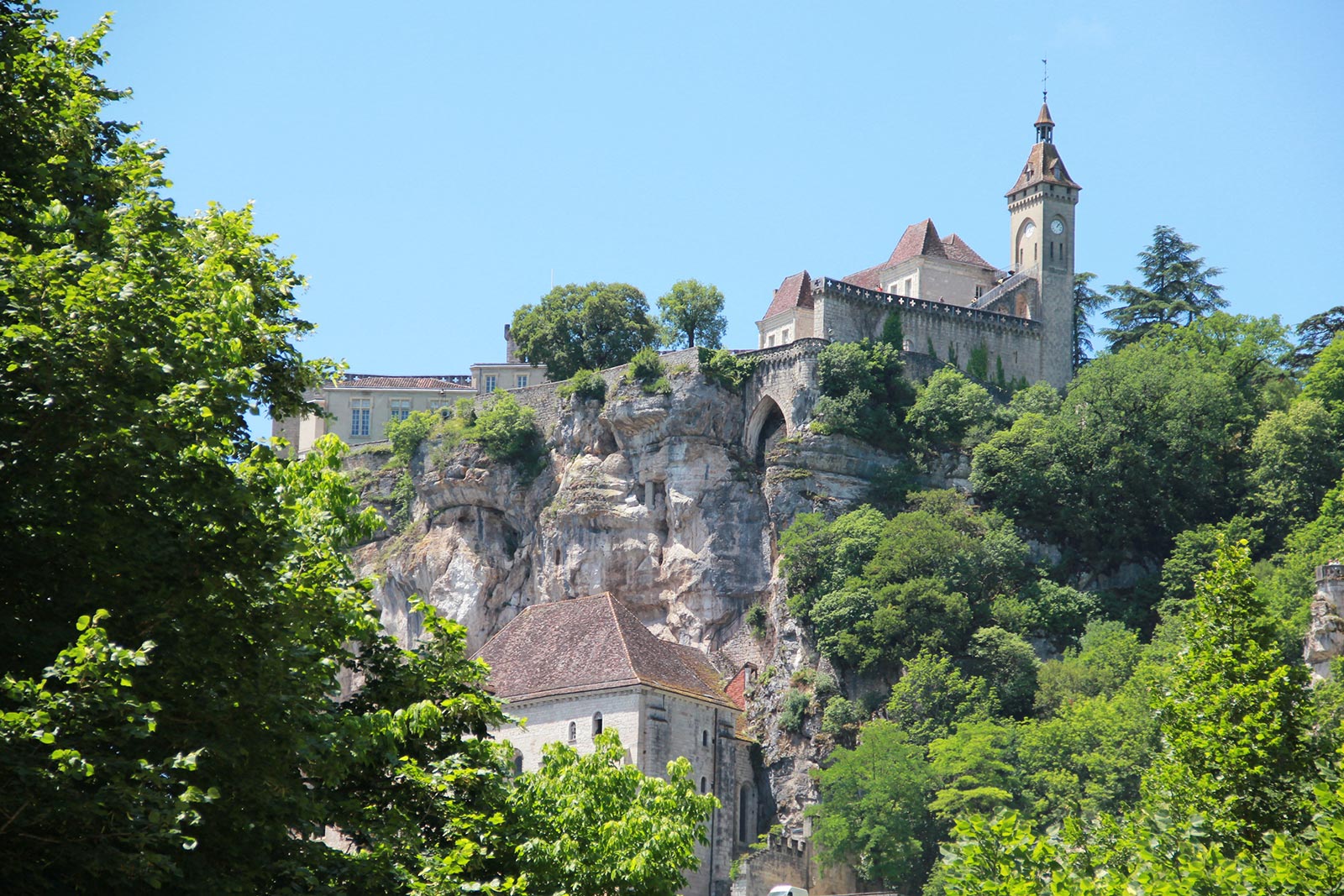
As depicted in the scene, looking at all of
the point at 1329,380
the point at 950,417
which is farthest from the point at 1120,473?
the point at 1329,380

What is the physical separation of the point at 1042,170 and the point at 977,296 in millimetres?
8167

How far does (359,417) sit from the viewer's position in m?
106

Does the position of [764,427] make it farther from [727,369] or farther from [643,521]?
[643,521]

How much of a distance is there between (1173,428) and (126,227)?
221ft

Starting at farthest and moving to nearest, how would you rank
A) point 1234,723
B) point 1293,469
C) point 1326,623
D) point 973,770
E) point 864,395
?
1. point 864,395
2. point 1293,469
3. point 973,770
4. point 1326,623
5. point 1234,723

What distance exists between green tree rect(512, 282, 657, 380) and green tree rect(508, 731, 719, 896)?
61882mm

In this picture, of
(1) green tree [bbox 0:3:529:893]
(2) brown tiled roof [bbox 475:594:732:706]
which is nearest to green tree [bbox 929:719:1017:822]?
(2) brown tiled roof [bbox 475:594:732:706]

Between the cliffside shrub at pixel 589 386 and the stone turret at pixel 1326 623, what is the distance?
1428 inches

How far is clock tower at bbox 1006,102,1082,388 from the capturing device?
313 feet

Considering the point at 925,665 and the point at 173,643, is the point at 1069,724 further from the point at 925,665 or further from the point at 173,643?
the point at 173,643

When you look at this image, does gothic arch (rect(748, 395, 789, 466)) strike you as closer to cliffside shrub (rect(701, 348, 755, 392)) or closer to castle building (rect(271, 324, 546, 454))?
cliffside shrub (rect(701, 348, 755, 392))

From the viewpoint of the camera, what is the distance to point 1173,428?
275 feet

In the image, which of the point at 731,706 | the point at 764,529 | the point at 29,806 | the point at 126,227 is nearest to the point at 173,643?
the point at 29,806

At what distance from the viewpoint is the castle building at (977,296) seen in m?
90.6
